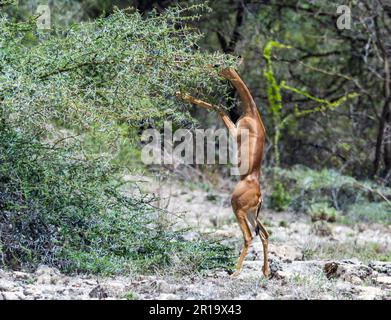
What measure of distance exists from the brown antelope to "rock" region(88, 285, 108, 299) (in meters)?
1.13

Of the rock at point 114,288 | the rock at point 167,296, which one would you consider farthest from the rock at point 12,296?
the rock at point 167,296

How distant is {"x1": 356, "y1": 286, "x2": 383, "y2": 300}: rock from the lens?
17.7ft

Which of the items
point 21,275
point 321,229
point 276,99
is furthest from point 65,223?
point 276,99

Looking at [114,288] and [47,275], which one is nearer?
[114,288]

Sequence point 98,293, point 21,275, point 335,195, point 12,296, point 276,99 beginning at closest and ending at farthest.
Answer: point 12,296 → point 98,293 → point 21,275 → point 335,195 → point 276,99

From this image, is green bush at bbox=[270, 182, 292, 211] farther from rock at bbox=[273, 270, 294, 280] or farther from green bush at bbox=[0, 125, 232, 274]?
rock at bbox=[273, 270, 294, 280]

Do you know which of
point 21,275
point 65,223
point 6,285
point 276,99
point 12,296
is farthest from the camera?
point 276,99

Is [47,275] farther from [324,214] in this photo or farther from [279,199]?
[279,199]

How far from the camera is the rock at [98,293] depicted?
5043 mm

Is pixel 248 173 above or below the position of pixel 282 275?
above

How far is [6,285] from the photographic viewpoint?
5.27 meters

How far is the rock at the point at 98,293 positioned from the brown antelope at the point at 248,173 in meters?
1.13

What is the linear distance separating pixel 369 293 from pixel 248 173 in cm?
Answer: 120
